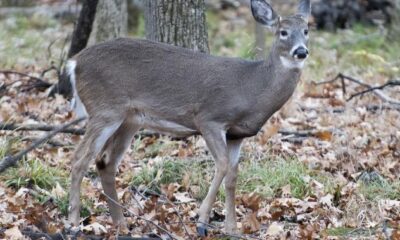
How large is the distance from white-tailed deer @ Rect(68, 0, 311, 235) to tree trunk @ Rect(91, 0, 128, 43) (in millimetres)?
4321

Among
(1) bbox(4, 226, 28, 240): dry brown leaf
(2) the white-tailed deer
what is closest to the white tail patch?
(2) the white-tailed deer

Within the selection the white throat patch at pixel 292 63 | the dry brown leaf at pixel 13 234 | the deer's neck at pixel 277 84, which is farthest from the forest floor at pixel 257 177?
the white throat patch at pixel 292 63

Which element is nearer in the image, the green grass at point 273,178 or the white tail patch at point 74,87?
the white tail patch at point 74,87

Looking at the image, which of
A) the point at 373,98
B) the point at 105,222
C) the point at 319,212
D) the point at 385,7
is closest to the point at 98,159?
the point at 105,222

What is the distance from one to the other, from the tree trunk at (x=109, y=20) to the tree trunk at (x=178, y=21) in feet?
9.32

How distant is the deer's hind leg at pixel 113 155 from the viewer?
263 inches

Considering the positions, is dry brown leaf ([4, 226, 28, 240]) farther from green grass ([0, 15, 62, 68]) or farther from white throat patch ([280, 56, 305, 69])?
green grass ([0, 15, 62, 68])

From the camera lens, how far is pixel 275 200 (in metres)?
6.95

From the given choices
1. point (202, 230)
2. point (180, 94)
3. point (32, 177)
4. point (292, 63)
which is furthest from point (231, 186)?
point (32, 177)

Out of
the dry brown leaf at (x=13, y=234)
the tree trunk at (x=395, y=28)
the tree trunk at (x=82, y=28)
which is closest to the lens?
the dry brown leaf at (x=13, y=234)

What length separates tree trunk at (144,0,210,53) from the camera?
814 cm

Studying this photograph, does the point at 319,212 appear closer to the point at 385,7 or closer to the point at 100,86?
the point at 100,86

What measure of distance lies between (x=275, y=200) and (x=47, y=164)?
77.3 inches

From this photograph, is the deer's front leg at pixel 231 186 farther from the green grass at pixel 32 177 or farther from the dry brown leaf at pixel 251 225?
the green grass at pixel 32 177
